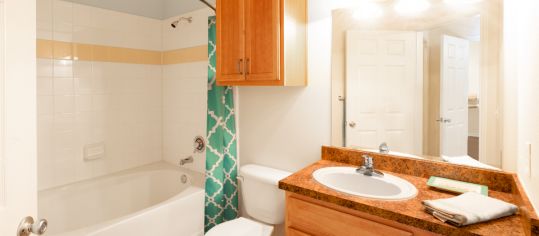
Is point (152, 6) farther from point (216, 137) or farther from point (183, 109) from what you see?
point (216, 137)

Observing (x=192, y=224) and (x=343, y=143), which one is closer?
(x=343, y=143)

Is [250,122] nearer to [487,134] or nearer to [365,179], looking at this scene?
[365,179]

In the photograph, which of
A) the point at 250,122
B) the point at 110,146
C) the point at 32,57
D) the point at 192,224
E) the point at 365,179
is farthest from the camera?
the point at 110,146

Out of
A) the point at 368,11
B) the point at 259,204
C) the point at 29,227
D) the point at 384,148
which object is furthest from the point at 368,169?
the point at 29,227

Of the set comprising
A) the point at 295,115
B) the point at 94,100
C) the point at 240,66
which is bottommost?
the point at 295,115

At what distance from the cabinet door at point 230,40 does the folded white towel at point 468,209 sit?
4.06 ft

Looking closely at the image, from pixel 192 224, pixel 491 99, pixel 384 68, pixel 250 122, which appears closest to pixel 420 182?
pixel 491 99

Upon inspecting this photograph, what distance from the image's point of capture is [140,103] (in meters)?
2.72

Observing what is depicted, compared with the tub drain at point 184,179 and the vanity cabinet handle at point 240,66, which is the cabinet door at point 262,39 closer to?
the vanity cabinet handle at point 240,66

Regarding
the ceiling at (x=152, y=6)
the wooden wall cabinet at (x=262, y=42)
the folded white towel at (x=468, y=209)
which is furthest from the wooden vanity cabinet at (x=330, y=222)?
the ceiling at (x=152, y=6)

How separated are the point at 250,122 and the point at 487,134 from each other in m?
1.51

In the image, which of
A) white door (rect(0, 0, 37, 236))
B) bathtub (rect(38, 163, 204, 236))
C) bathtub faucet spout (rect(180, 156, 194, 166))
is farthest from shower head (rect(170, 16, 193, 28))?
white door (rect(0, 0, 37, 236))

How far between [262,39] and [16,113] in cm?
118

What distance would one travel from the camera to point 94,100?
7.84ft
